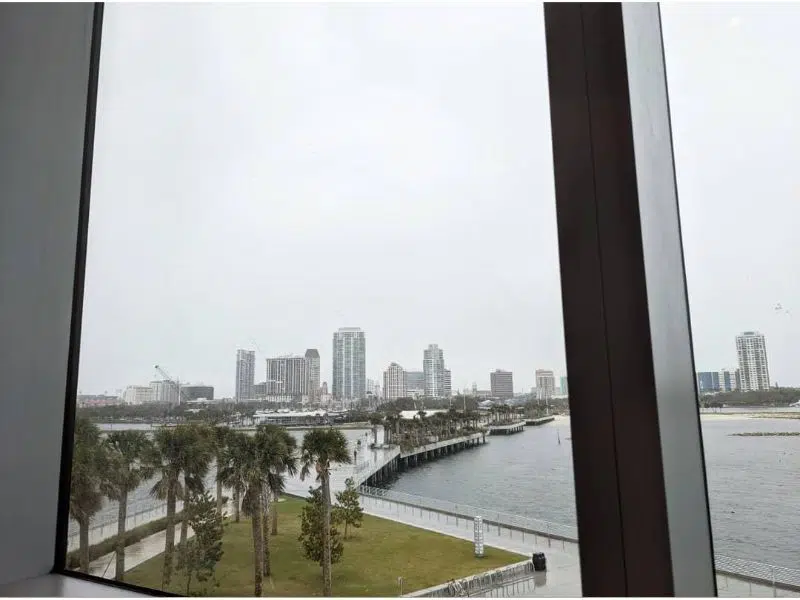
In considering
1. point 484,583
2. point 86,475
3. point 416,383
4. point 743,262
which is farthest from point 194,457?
point 743,262

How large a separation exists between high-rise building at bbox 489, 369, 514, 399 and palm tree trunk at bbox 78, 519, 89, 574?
0.86 m

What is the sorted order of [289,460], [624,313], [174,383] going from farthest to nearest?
[174,383] → [289,460] → [624,313]

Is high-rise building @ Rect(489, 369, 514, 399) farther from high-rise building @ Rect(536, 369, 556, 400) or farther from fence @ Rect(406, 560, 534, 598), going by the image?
fence @ Rect(406, 560, 534, 598)

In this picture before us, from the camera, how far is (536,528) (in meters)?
0.76

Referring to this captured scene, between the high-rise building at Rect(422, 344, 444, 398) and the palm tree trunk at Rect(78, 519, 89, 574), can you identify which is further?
the palm tree trunk at Rect(78, 519, 89, 574)

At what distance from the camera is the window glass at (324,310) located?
84 cm

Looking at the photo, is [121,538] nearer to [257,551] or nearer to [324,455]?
[257,551]

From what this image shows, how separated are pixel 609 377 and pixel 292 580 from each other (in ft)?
2.14

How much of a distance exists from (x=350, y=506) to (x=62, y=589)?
56 centimetres

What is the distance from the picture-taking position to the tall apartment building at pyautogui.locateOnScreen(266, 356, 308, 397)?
0.99 m

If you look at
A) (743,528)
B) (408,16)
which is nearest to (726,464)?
(743,528)

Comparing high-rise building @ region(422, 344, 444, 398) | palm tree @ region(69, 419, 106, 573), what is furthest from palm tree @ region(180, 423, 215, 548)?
high-rise building @ region(422, 344, 444, 398)

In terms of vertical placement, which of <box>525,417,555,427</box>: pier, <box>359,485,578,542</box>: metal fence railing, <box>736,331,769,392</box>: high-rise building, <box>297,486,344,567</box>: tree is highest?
<box>736,331,769,392</box>: high-rise building

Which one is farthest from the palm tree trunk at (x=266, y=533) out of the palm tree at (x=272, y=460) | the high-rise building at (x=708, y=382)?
the high-rise building at (x=708, y=382)
